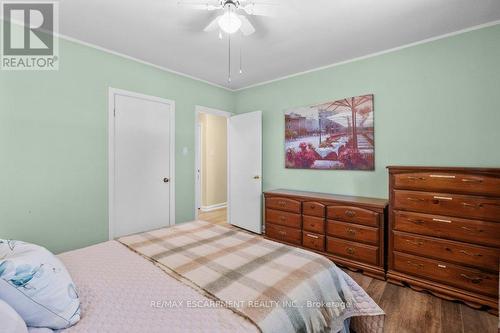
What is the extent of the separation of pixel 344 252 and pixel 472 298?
42.1 inches

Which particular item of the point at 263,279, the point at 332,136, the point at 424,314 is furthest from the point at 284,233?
the point at 263,279

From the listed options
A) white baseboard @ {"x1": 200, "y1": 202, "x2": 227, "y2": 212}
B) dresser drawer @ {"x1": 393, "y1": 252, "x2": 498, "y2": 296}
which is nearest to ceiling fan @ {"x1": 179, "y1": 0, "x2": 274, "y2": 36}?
dresser drawer @ {"x1": 393, "y1": 252, "x2": 498, "y2": 296}

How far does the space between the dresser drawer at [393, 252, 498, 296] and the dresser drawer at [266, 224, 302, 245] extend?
43.1 inches

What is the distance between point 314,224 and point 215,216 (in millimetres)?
2626

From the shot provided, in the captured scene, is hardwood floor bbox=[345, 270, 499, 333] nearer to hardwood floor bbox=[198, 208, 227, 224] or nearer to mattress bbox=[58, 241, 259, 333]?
mattress bbox=[58, 241, 259, 333]

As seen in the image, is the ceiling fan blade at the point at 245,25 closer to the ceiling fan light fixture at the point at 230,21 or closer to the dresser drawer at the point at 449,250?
the ceiling fan light fixture at the point at 230,21

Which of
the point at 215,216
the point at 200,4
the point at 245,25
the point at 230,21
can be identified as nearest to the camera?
the point at 230,21

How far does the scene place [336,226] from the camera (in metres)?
2.72

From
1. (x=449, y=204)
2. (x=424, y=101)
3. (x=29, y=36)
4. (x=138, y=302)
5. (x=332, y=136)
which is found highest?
(x=29, y=36)

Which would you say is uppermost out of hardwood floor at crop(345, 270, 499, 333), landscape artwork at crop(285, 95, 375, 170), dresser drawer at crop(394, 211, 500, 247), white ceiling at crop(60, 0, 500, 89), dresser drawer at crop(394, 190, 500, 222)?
white ceiling at crop(60, 0, 500, 89)

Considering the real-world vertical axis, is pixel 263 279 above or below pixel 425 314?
above

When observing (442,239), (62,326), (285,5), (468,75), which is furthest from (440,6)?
(62,326)

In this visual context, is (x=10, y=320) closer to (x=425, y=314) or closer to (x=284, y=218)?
(x=425, y=314)

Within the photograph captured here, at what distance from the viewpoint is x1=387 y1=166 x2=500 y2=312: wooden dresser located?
6.26 ft
